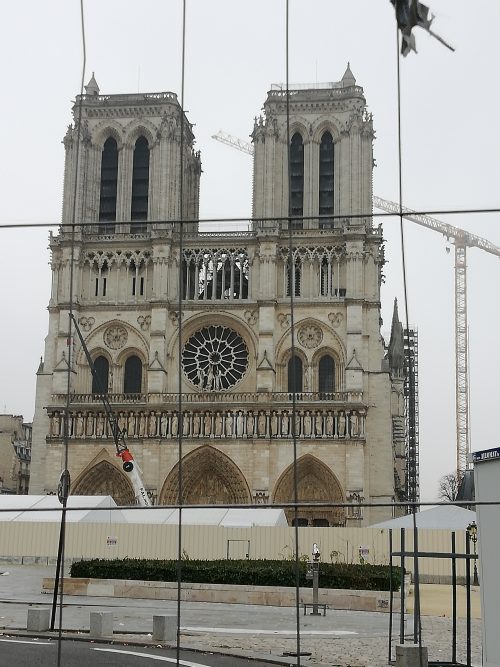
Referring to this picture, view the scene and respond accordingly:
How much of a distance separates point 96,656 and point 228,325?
34885 mm

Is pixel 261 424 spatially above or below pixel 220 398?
below

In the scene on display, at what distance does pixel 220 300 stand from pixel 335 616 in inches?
1107

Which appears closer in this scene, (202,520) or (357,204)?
(202,520)

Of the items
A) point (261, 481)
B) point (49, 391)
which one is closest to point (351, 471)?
point (261, 481)

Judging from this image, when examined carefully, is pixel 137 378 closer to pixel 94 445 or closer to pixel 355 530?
pixel 94 445

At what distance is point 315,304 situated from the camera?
155 ft

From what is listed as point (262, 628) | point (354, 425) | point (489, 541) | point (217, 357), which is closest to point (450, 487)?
point (354, 425)

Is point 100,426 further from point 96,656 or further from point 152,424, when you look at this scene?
point 96,656

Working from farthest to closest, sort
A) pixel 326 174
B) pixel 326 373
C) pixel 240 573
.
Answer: pixel 326 174
pixel 326 373
pixel 240 573

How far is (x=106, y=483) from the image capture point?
153ft

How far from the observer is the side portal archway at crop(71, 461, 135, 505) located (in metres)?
46.1

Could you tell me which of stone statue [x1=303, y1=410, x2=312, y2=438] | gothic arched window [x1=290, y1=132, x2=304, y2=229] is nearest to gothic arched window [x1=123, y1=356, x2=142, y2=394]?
stone statue [x1=303, y1=410, x2=312, y2=438]

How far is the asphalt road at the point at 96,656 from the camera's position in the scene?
1313cm

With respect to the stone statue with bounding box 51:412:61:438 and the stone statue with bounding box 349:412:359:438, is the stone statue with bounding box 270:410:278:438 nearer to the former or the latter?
the stone statue with bounding box 349:412:359:438
